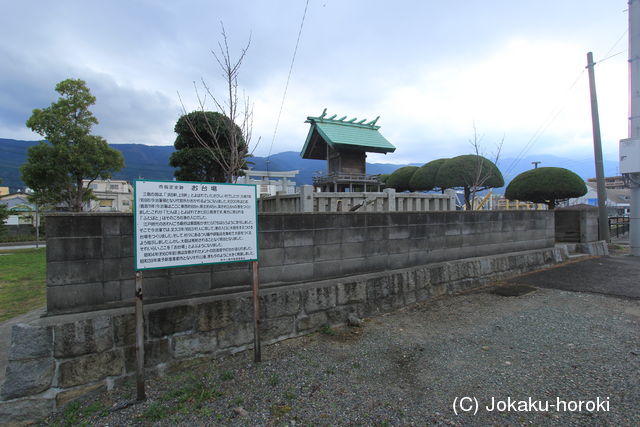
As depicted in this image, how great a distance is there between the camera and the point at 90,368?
2.60 meters

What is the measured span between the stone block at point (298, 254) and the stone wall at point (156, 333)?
0.32 m

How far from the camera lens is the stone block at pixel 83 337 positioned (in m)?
2.50

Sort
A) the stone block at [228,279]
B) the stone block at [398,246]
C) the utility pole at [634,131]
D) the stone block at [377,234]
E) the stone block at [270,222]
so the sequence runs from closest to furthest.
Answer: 1. the stone block at [228,279]
2. the stone block at [270,222]
3. the stone block at [377,234]
4. the stone block at [398,246]
5. the utility pole at [634,131]

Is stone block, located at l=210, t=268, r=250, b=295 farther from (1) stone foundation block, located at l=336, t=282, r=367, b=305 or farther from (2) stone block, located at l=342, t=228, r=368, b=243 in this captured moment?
(2) stone block, located at l=342, t=228, r=368, b=243

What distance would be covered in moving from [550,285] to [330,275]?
4.64 m

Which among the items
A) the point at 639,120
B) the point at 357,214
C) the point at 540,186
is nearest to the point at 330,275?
the point at 357,214

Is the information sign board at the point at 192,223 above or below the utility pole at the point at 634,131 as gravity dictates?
below

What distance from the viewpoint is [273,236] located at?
12.3ft

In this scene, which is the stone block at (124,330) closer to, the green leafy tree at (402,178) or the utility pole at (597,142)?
the utility pole at (597,142)

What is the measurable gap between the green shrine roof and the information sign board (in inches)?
735

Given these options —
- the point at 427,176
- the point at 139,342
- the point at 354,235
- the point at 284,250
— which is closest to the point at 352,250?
the point at 354,235

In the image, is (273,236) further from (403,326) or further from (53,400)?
(53,400)

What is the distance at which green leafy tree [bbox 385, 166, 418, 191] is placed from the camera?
2994cm

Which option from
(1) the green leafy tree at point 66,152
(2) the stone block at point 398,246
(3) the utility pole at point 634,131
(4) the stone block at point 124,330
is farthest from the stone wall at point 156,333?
(1) the green leafy tree at point 66,152
